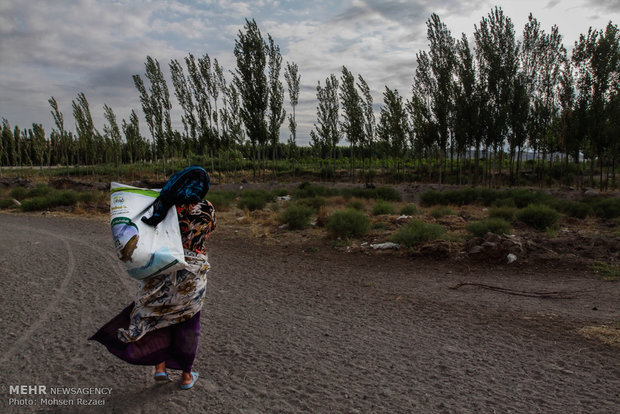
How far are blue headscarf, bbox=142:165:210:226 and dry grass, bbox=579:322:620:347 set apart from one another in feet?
13.7

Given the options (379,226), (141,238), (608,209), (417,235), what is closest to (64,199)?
(379,226)

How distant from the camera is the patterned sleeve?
10.3 feet

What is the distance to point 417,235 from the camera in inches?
357

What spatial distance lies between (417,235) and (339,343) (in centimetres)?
541

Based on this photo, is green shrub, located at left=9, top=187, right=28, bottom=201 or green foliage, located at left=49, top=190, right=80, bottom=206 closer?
green foliage, located at left=49, top=190, right=80, bottom=206

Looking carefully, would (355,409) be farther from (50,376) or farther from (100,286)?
(100,286)

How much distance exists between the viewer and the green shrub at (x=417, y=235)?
9.07 m

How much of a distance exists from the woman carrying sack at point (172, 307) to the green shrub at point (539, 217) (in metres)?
11.0

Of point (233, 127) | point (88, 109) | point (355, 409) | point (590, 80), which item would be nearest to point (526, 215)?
point (355, 409)

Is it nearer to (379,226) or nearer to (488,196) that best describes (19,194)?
(379,226)

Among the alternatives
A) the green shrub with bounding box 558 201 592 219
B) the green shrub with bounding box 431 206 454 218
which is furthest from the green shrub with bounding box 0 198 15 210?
the green shrub with bounding box 558 201 592 219

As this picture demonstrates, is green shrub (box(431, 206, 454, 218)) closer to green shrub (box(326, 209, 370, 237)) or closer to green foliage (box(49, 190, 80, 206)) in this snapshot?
green shrub (box(326, 209, 370, 237))

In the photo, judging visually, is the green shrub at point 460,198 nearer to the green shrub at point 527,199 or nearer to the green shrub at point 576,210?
the green shrub at point 527,199

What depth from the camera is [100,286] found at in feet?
20.1
